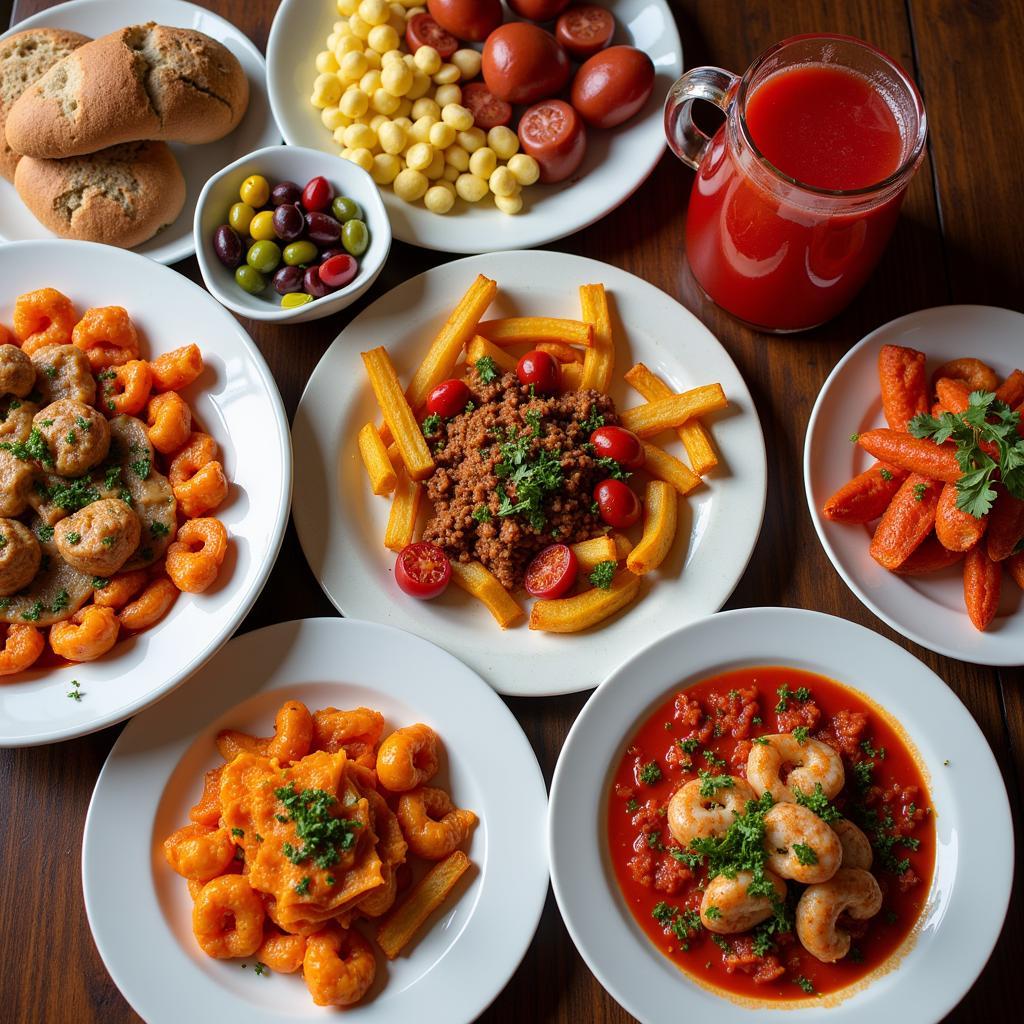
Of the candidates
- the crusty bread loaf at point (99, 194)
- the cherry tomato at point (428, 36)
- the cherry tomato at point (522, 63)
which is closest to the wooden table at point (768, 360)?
the crusty bread loaf at point (99, 194)

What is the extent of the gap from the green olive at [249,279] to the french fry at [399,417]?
37cm

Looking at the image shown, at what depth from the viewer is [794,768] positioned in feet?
8.14

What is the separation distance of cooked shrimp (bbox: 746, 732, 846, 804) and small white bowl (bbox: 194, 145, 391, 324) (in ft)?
5.54

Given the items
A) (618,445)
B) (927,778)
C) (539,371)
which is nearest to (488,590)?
(618,445)

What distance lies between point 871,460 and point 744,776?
0.98 m

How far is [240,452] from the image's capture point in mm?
2695

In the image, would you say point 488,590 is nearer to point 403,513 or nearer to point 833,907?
point 403,513

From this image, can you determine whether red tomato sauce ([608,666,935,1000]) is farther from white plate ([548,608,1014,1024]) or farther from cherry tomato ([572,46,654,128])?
cherry tomato ([572,46,654,128])

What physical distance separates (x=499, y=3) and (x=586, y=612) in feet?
6.15

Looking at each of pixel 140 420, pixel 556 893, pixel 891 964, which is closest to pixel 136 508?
pixel 140 420

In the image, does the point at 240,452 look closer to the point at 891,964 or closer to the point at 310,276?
the point at 310,276

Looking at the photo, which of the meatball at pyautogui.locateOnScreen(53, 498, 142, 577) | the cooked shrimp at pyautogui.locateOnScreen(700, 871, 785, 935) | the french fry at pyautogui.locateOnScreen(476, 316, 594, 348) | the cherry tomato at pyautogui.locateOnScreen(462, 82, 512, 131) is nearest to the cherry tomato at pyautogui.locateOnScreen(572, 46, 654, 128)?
the cherry tomato at pyautogui.locateOnScreen(462, 82, 512, 131)

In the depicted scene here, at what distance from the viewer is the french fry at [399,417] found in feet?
8.87

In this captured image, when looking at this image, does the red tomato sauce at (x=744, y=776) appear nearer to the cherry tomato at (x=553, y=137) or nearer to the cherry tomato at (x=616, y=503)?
the cherry tomato at (x=616, y=503)
